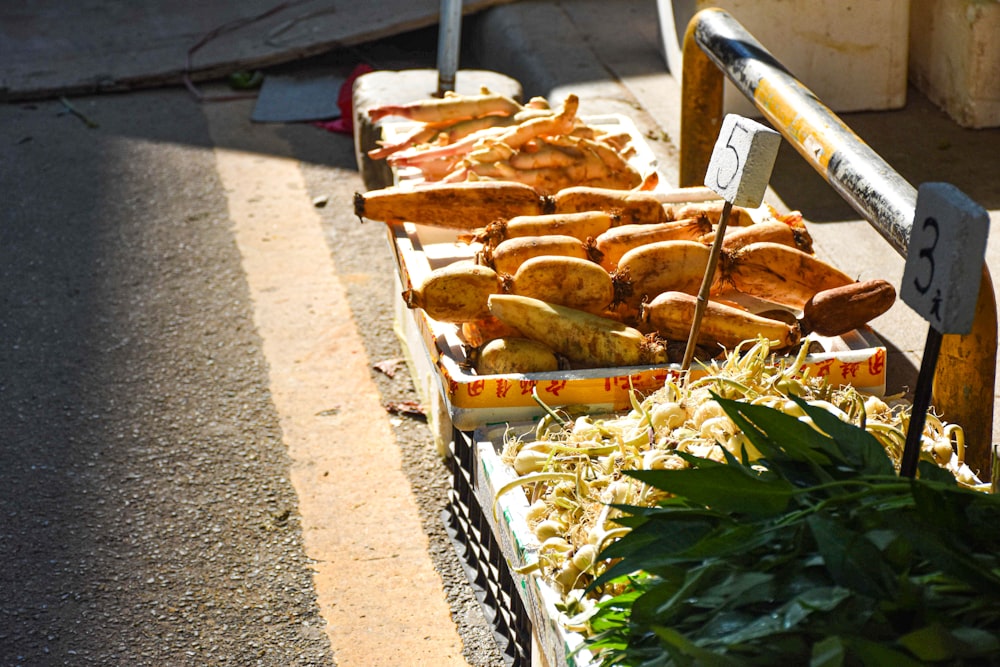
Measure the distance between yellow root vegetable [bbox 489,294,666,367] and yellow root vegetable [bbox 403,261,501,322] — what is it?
0.06 m

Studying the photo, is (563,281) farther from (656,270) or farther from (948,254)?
(948,254)

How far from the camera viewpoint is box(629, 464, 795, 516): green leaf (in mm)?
1593

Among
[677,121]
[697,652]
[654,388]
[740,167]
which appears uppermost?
[740,167]

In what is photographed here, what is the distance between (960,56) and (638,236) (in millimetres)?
2468

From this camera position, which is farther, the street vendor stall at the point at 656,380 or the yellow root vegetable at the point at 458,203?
the yellow root vegetable at the point at 458,203

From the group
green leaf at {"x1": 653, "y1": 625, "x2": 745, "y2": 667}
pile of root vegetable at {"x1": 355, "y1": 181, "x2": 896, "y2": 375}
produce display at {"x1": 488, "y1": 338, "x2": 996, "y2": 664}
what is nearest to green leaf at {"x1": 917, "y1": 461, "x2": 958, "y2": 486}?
produce display at {"x1": 488, "y1": 338, "x2": 996, "y2": 664}

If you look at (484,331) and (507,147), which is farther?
(507,147)

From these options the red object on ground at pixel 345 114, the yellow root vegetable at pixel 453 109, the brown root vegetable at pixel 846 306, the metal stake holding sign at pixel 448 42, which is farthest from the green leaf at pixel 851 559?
the red object on ground at pixel 345 114

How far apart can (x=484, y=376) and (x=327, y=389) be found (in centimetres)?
145

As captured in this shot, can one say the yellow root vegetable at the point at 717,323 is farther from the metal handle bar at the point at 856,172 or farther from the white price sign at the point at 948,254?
the white price sign at the point at 948,254

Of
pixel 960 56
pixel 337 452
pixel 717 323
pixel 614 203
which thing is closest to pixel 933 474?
pixel 717 323

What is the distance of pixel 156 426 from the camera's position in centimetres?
351

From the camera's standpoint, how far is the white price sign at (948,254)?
5.04 ft

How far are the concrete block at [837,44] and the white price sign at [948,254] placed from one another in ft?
10.7
